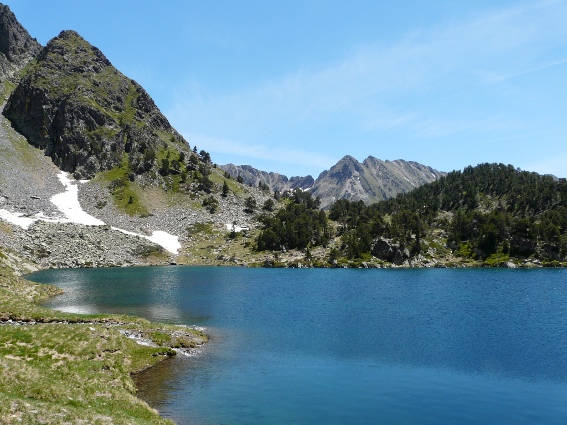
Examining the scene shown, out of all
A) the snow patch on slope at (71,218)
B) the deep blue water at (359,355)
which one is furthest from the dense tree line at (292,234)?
the deep blue water at (359,355)

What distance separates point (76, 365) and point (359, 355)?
2603 cm

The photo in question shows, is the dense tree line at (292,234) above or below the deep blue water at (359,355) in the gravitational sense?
above

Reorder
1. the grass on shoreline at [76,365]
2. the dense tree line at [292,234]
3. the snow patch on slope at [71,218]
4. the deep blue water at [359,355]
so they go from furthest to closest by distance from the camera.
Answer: the dense tree line at [292,234]
the snow patch on slope at [71,218]
the deep blue water at [359,355]
the grass on shoreline at [76,365]

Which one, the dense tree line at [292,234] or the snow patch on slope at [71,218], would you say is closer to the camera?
the snow patch on slope at [71,218]

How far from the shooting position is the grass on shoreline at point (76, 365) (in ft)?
67.8

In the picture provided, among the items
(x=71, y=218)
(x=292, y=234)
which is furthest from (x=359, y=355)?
(x=71, y=218)

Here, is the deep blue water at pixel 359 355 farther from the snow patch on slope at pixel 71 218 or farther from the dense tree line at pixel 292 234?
the dense tree line at pixel 292 234

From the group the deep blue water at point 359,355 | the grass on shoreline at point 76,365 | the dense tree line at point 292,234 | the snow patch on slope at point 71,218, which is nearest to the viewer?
the grass on shoreline at point 76,365

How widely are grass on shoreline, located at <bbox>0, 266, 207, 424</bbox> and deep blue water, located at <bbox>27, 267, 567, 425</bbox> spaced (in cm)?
276

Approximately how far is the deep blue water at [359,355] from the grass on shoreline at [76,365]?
2758 millimetres

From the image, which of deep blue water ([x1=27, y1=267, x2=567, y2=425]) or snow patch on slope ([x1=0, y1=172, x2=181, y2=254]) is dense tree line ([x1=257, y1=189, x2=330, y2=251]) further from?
deep blue water ([x1=27, y1=267, x2=567, y2=425])

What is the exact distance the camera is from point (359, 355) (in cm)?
4259

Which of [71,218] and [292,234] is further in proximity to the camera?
[292,234]

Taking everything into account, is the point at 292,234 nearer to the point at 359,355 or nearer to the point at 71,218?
the point at 71,218
